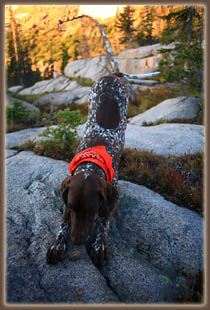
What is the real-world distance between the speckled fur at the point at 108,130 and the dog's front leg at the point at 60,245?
45.6 inches

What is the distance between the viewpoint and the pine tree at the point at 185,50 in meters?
9.10

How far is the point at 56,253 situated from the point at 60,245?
12cm

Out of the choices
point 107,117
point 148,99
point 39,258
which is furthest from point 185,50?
point 39,258

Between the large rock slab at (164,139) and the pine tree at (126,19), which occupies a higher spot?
the pine tree at (126,19)

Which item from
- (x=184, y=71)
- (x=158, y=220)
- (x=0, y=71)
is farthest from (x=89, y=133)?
(x=184, y=71)

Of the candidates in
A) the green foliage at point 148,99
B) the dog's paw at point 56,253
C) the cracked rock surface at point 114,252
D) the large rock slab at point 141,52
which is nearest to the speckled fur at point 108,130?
the cracked rock surface at point 114,252

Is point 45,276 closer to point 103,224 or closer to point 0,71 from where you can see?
point 103,224

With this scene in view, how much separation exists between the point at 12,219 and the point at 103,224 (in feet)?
5.59

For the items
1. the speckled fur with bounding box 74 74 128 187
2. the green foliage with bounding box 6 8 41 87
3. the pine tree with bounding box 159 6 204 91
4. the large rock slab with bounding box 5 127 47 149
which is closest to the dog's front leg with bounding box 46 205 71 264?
the speckled fur with bounding box 74 74 128 187

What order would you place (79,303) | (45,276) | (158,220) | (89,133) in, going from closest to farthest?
1. (79,303)
2. (45,276)
3. (158,220)
4. (89,133)

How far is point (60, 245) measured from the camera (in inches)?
112

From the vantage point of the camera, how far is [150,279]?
2.69 meters

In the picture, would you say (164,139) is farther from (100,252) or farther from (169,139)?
(100,252)

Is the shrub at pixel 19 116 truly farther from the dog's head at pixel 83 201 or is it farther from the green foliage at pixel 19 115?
the dog's head at pixel 83 201
